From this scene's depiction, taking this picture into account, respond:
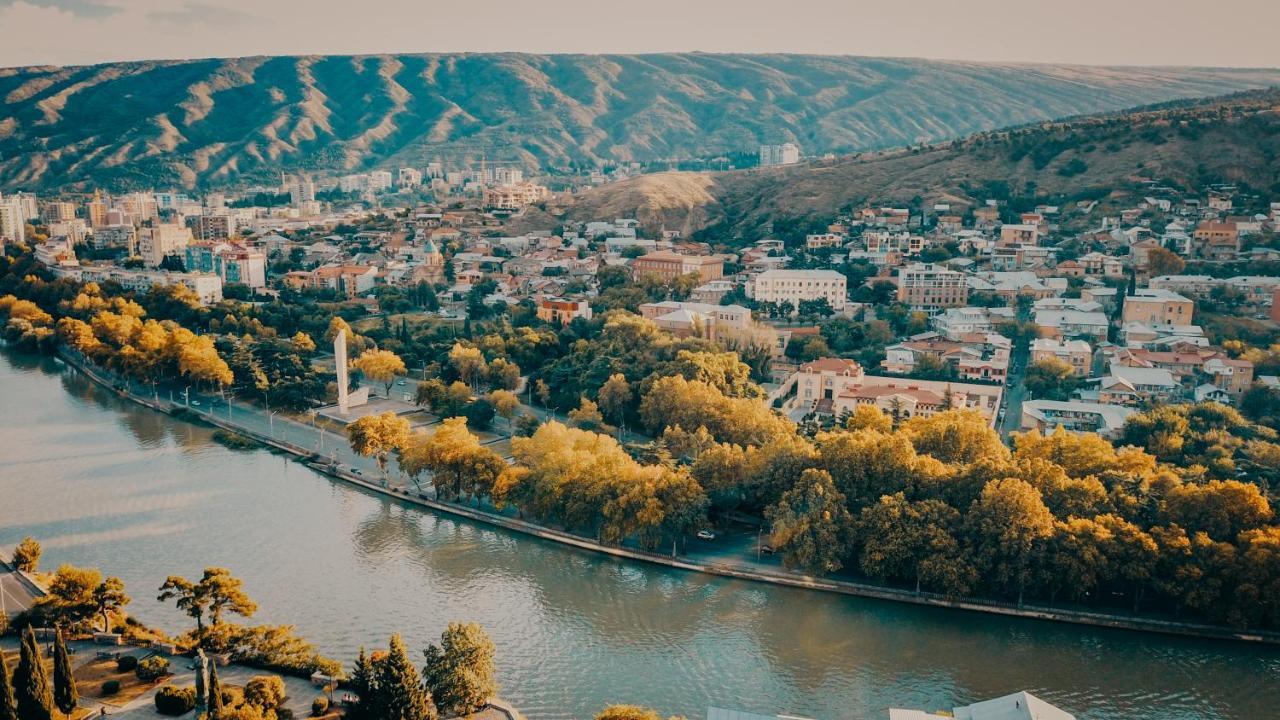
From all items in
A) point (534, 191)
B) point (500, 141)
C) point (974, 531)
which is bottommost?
point (974, 531)

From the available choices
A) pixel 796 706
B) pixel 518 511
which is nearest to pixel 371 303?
pixel 518 511

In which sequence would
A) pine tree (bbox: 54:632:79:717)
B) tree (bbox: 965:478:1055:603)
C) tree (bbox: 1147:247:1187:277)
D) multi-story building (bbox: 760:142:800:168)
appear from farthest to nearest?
multi-story building (bbox: 760:142:800:168) < tree (bbox: 1147:247:1187:277) < tree (bbox: 965:478:1055:603) < pine tree (bbox: 54:632:79:717)

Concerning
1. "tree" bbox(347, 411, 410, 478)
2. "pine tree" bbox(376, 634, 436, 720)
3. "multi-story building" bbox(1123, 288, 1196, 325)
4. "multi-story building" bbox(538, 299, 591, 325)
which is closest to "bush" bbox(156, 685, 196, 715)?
"pine tree" bbox(376, 634, 436, 720)

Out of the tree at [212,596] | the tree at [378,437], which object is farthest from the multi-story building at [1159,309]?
the tree at [212,596]

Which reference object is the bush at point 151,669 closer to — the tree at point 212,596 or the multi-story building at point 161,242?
the tree at point 212,596

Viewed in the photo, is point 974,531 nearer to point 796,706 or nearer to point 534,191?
point 796,706

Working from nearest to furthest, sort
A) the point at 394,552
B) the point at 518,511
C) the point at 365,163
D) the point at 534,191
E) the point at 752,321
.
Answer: the point at 394,552, the point at 518,511, the point at 752,321, the point at 534,191, the point at 365,163

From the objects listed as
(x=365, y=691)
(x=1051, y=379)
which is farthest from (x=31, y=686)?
(x=1051, y=379)

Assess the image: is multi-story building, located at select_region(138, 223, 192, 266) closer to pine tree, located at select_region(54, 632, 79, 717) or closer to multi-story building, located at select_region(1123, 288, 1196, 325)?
pine tree, located at select_region(54, 632, 79, 717)
